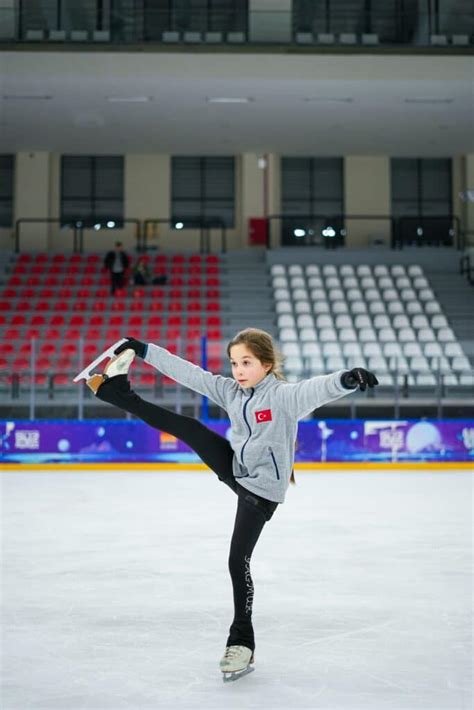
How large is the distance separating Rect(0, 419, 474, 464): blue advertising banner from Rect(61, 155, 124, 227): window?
10494 mm

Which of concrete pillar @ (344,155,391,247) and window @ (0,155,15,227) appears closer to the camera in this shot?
window @ (0,155,15,227)

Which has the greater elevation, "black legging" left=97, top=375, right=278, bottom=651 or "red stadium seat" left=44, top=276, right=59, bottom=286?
"black legging" left=97, top=375, right=278, bottom=651

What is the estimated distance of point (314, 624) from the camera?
4.21 meters

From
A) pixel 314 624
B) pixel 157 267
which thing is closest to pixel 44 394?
pixel 157 267

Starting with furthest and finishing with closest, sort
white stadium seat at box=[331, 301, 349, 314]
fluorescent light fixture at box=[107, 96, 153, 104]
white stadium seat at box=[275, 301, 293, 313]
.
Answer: white stadium seat at box=[275, 301, 293, 313], white stadium seat at box=[331, 301, 349, 314], fluorescent light fixture at box=[107, 96, 153, 104]

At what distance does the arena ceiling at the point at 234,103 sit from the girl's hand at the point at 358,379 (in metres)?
12.9

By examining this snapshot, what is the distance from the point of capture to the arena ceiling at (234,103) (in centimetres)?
1509

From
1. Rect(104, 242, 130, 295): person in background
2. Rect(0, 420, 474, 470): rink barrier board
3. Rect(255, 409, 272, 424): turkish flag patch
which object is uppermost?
Rect(255, 409, 272, 424): turkish flag patch

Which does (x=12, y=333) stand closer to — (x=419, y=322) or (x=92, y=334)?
(x=92, y=334)

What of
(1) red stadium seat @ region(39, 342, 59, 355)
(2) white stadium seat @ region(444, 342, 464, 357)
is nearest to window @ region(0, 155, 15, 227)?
(1) red stadium seat @ region(39, 342, 59, 355)

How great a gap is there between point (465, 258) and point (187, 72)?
27.7 ft

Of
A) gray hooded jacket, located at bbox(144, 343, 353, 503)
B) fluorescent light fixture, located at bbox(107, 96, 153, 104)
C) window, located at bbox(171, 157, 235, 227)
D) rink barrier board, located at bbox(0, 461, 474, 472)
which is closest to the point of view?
gray hooded jacket, located at bbox(144, 343, 353, 503)

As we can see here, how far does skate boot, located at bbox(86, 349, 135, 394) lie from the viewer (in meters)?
3.46

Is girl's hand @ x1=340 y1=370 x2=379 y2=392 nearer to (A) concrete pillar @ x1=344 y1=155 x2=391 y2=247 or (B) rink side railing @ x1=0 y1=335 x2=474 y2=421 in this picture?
(B) rink side railing @ x1=0 y1=335 x2=474 y2=421
